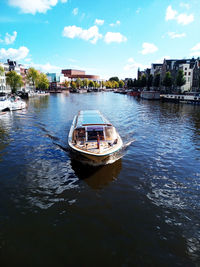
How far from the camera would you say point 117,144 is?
15.6 m

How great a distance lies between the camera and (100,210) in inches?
405

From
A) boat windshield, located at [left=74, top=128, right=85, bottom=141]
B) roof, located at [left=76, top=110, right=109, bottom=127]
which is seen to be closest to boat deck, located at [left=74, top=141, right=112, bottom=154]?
boat windshield, located at [left=74, top=128, right=85, bottom=141]

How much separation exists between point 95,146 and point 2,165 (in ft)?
27.0

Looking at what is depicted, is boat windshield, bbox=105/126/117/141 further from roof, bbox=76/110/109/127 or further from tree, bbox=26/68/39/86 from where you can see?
tree, bbox=26/68/39/86

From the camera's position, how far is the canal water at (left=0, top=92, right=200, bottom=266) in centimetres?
779

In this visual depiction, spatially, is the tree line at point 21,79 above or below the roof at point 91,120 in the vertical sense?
above

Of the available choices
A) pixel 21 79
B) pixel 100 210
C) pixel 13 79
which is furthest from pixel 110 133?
pixel 21 79

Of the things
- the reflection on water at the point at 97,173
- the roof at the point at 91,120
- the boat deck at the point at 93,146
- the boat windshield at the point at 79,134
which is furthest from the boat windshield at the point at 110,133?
the reflection on water at the point at 97,173

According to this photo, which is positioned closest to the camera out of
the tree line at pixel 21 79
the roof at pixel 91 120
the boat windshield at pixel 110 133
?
the boat windshield at pixel 110 133

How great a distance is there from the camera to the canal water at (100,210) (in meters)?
7.79

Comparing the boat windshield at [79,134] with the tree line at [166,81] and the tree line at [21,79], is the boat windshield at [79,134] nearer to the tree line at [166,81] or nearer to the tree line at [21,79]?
the tree line at [21,79]

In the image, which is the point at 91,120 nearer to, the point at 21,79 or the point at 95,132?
the point at 95,132

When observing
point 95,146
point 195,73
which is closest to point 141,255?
point 95,146

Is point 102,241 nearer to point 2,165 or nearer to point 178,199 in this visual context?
point 178,199
